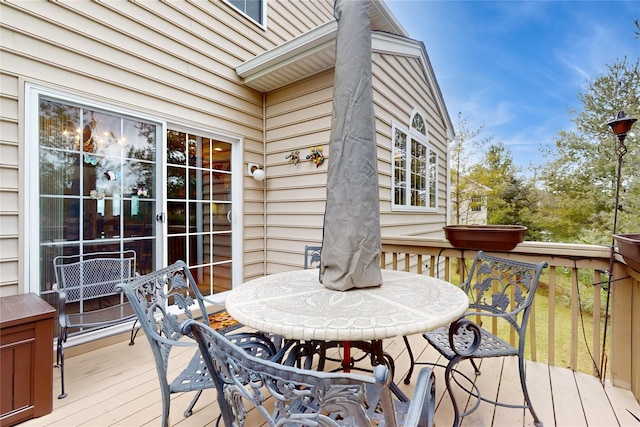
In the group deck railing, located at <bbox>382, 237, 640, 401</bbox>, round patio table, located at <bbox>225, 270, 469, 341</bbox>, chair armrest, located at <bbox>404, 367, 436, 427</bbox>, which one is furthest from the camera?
deck railing, located at <bbox>382, 237, 640, 401</bbox>

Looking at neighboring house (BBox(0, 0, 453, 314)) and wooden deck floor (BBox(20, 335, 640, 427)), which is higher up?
neighboring house (BBox(0, 0, 453, 314))

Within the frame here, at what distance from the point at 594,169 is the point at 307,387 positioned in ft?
30.0

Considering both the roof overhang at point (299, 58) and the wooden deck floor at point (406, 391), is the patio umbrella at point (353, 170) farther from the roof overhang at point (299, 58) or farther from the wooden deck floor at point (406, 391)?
the roof overhang at point (299, 58)

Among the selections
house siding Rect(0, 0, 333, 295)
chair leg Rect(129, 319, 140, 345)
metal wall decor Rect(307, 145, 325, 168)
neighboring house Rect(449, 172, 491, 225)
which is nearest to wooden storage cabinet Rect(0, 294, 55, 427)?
house siding Rect(0, 0, 333, 295)

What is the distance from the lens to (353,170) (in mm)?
1455

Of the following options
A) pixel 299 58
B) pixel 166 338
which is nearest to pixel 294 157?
pixel 299 58

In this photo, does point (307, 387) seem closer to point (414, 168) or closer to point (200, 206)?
point (200, 206)

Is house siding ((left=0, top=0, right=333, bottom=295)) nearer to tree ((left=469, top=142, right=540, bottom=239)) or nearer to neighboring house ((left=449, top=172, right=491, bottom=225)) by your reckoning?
neighboring house ((left=449, top=172, right=491, bottom=225))

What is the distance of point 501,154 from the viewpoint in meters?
9.45

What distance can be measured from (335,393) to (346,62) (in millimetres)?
1448

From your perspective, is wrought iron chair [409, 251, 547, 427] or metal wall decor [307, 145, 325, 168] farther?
metal wall decor [307, 145, 325, 168]

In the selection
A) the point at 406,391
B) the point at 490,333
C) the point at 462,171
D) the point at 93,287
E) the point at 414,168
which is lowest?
the point at 406,391

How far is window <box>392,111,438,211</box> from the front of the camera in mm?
4391

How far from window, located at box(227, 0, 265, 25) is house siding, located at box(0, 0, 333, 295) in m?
0.13
